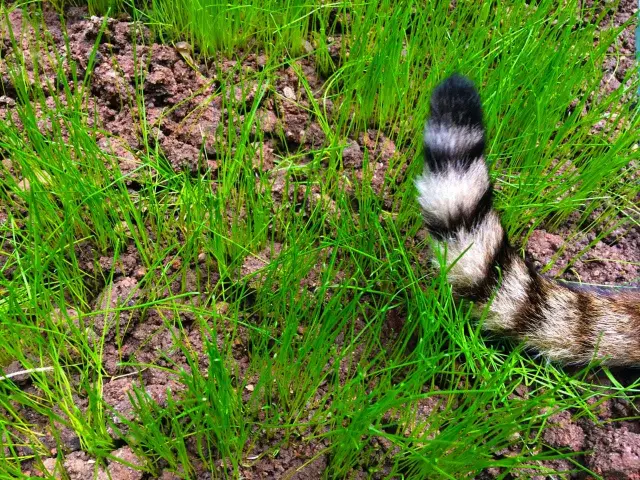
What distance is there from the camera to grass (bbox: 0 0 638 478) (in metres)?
1.44

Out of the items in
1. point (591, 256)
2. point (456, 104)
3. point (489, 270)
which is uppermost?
point (456, 104)

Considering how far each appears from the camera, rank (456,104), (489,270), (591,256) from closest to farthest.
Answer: (456,104) → (489,270) → (591,256)

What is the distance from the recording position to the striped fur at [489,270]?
147 centimetres

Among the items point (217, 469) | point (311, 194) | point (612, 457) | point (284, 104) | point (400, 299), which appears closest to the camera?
point (217, 469)

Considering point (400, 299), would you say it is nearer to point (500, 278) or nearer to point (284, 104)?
point (500, 278)

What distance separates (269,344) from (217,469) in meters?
0.35

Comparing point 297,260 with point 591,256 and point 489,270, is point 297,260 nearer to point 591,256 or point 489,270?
point 489,270

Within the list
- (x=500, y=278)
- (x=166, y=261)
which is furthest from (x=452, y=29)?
(x=166, y=261)

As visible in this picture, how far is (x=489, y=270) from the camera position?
5.27 feet

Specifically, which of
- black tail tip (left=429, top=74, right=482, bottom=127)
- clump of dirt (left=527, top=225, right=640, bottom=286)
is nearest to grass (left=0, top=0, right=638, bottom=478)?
clump of dirt (left=527, top=225, right=640, bottom=286)

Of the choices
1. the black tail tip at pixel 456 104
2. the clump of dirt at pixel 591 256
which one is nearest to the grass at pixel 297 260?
the clump of dirt at pixel 591 256

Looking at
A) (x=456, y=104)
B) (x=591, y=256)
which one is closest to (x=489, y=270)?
(x=456, y=104)

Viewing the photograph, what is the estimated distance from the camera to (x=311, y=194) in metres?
1.87

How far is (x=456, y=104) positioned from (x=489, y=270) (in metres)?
0.45
